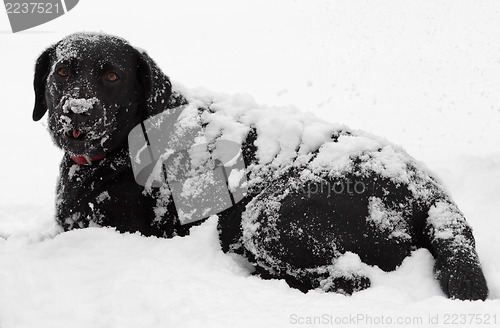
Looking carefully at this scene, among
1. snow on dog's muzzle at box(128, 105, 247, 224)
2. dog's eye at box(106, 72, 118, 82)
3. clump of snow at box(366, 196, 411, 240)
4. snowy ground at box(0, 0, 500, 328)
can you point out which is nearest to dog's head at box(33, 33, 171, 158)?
dog's eye at box(106, 72, 118, 82)

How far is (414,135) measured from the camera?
6.87 metres

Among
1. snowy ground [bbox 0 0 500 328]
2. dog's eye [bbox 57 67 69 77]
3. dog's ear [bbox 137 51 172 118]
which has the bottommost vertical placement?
snowy ground [bbox 0 0 500 328]

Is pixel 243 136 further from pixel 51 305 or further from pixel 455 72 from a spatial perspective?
pixel 455 72

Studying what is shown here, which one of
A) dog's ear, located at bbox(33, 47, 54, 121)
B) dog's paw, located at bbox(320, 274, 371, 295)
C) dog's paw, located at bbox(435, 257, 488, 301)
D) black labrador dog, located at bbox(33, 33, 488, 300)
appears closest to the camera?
dog's paw, located at bbox(435, 257, 488, 301)

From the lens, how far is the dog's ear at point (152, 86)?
11.6ft

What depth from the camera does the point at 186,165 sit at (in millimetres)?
3576

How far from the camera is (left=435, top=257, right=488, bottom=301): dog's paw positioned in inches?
102

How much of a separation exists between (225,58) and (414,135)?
4752 mm

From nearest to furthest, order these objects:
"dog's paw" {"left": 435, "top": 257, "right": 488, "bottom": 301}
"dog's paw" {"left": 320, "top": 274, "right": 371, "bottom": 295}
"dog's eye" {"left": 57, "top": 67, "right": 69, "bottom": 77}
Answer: "dog's paw" {"left": 435, "top": 257, "right": 488, "bottom": 301} < "dog's paw" {"left": 320, "top": 274, "right": 371, "bottom": 295} < "dog's eye" {"left": 57, "top": 67, "right": 69, "bottom": 77}

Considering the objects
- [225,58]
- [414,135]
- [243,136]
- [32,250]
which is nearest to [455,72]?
[414,135]

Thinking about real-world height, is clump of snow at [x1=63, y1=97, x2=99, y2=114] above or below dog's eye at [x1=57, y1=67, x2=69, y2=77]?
below

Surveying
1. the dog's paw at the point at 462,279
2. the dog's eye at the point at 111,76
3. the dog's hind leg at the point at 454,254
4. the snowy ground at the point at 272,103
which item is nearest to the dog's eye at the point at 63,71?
the dog's eye at the point at 111,76

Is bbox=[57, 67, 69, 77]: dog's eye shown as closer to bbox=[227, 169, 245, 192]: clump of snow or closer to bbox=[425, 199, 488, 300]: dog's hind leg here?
bbox=[227, 169, 245, 192]: clump of snow

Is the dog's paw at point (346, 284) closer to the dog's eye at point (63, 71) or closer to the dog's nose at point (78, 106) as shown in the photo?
the dog's nose at point (78, 106)
